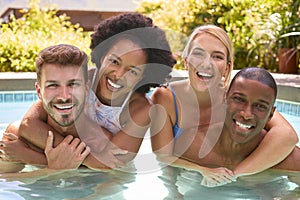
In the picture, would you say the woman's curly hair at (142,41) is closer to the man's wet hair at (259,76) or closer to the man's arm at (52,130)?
the man's arm at (52,130)

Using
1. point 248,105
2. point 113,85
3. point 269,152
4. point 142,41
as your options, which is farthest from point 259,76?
point 113,85

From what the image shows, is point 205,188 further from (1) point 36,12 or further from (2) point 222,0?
(1) point 36,12

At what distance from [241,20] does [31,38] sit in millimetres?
5463

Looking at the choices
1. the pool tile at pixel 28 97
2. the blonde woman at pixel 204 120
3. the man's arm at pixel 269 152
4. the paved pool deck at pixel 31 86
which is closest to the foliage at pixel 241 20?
the paved pool deck at pixel 31 86

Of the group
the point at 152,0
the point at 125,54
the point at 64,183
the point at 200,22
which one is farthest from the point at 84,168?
the point at 152,0

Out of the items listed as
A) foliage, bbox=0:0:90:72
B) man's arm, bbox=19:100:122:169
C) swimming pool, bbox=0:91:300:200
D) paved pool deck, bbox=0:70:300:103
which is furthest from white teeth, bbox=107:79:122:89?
foliage, bbox=0:0:90:72

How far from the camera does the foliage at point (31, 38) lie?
10391 millimetres

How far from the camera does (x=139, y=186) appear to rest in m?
3.65

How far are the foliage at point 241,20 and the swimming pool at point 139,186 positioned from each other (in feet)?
26.0

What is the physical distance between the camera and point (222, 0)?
471 inches

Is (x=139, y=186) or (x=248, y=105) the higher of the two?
(x=248, y=105)

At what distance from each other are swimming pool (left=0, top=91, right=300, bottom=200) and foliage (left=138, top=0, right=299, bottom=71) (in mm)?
7935

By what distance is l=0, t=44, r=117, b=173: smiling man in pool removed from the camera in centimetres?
344

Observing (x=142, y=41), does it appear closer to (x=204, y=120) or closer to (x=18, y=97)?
(x=204, y=120)
